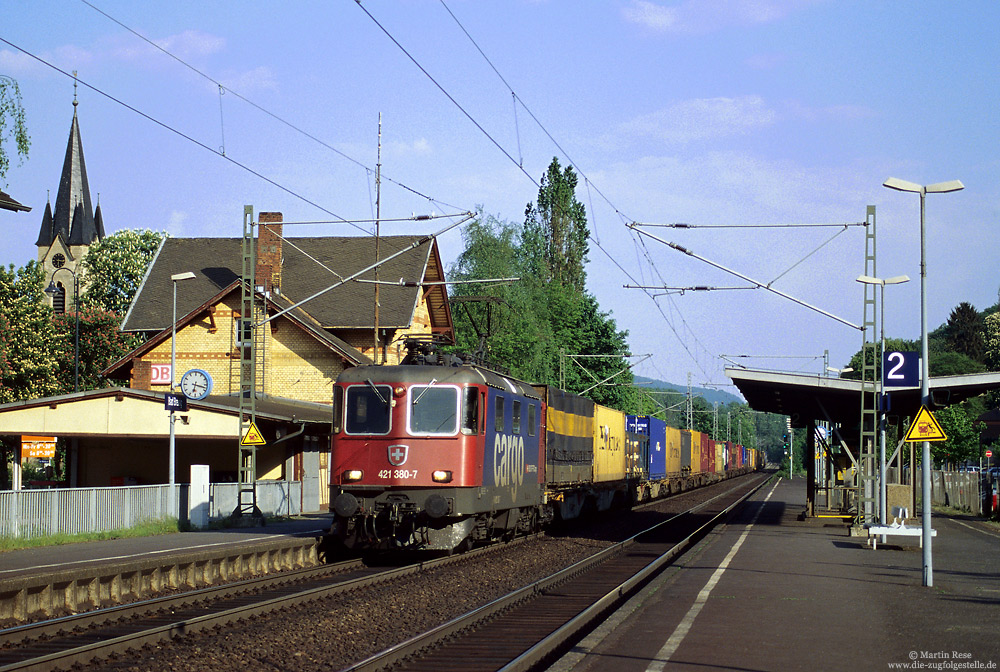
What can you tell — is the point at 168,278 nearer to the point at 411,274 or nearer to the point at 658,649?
the point at 411,274

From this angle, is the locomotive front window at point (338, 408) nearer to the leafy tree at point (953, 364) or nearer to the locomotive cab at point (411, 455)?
the locomotive cab at point (411, 455)

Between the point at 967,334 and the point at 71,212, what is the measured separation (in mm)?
88937

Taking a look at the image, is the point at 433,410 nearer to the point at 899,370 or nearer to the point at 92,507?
the point at 92,507

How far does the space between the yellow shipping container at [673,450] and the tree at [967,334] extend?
233ft

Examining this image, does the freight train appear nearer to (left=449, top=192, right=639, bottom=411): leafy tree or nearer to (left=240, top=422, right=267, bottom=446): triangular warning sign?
(left=240, top=422, right=267, bottom=446): triangular warning sign

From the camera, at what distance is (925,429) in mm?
15586

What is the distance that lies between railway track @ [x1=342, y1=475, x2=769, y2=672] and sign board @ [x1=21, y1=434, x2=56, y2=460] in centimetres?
1804

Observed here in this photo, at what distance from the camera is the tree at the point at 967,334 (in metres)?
112

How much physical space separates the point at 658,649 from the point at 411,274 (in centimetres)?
3391

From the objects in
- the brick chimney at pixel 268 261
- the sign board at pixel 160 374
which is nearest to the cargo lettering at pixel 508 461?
the sign board at pixel 160 374

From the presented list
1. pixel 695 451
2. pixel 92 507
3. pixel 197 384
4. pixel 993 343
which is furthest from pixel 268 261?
pixel 993 343

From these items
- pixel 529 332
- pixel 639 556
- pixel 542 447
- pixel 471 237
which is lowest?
pixel 639 556

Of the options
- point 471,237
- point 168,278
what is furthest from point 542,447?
point 471,237

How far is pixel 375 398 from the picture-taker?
58.8 feet
